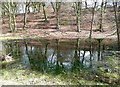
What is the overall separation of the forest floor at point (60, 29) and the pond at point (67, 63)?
604 cm

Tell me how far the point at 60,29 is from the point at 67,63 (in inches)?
673

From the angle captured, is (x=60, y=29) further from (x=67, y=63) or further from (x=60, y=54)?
(x=67, y=63)

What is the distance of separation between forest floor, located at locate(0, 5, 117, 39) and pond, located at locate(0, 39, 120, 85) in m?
6.04

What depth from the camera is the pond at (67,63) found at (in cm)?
1249

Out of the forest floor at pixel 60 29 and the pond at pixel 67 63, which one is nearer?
the pond at pixel 67 63

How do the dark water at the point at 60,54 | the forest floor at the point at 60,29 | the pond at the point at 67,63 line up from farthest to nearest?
the forest floor at the point at 60,29, the dark water at the point at 60,54, the pond at the point at 67,63

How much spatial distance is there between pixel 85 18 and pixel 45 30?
861 centimetres

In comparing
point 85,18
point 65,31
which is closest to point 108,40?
point 65,31

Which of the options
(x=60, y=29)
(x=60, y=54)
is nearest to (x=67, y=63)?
(x=60, y=54)

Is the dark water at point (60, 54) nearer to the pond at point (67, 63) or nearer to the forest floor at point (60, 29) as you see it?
the pond at point (67, 63)

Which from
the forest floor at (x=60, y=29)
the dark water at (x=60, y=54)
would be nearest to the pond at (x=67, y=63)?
the dark water at (x=60, y=54)

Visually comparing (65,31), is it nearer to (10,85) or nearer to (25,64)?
(25,64)

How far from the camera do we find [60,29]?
32.7m

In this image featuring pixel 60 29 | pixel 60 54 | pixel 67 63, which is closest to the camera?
pixel 67 63
